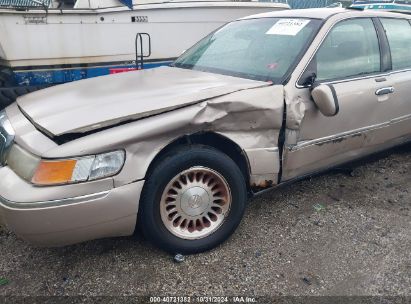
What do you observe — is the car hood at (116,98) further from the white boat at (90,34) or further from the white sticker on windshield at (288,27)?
the white boat at (90,34)

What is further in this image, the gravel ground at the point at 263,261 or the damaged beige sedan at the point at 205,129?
the gravel ground at the point at 263,261

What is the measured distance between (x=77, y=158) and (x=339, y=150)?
2091 mm

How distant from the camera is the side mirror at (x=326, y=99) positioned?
273 cm

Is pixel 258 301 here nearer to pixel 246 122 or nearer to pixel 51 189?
pixel 246 122

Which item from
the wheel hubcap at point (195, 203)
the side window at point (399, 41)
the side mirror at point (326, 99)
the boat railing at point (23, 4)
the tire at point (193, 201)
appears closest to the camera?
the tire at point (193, 201)

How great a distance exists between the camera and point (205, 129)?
2541 mm

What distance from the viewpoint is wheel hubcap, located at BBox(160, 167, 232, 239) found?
8.41 feet

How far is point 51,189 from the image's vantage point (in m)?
2.14

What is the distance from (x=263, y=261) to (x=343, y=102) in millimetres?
1383

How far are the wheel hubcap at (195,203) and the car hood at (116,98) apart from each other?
1.58 ft

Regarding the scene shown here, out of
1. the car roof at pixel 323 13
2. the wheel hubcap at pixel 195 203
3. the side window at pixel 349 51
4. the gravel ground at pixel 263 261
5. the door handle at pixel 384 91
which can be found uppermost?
the car roof at pixel 323 13

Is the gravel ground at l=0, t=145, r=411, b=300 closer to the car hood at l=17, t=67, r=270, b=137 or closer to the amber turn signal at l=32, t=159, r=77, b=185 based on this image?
the amber turn signal at l=32, t=159, r=77, b=185

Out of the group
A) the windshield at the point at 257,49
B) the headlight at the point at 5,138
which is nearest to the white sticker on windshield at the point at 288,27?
the windshield at the point at 257,49

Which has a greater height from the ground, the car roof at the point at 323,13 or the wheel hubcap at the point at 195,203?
the car roof at the point at 323,13
